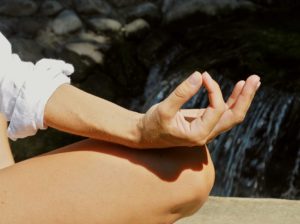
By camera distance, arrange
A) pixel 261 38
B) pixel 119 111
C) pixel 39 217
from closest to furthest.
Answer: pixel 39 217 → pixel 119 111 → pixel 261 38

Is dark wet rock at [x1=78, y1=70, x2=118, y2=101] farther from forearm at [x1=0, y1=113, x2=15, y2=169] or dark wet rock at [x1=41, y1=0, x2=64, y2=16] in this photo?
forearm at [x1=0, y1=113, x2=15, y2=169]

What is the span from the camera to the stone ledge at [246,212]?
2.23 meters

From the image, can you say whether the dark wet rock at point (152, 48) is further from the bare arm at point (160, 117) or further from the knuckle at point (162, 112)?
the knuckle at point (162, 112)

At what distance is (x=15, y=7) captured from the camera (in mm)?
5047

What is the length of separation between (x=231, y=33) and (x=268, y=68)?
2.37 ft

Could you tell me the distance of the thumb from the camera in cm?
122

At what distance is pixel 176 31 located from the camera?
520 centimetres

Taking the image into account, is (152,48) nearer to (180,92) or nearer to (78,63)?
(78,63)

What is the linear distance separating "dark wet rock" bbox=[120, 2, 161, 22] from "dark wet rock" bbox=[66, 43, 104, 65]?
37 cm

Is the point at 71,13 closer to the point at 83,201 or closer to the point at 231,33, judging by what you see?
the point at 231,33

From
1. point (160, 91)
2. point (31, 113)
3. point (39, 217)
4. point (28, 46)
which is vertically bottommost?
point (160, 91)

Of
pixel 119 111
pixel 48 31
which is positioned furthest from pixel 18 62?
pixel 48 31

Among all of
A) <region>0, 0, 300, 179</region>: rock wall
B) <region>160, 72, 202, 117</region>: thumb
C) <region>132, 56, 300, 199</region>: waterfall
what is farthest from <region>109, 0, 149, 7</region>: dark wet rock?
<region>160, 72, 202, 117</region>: thumb

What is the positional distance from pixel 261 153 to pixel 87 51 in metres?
1.60
